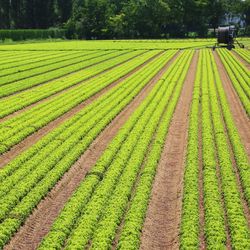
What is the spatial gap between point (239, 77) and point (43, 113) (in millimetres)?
19855

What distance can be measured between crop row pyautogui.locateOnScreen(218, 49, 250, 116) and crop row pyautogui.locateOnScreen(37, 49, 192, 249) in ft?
25.7

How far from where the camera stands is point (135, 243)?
10711 mm

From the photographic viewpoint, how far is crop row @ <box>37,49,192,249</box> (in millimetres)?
11047

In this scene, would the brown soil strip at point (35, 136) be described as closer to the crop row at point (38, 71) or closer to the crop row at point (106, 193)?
the crop row at point (106, 193)

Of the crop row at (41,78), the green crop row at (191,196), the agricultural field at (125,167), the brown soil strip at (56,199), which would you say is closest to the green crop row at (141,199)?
the agricultural field at (125,167)

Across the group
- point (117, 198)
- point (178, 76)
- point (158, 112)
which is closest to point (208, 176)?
point (117, 198)

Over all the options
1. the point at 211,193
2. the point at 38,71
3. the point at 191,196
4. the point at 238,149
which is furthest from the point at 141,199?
the point at 38,71

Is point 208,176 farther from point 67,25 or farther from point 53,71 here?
point 67,25

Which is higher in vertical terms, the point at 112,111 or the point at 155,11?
the point at 155,11

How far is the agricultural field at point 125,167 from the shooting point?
11.3m

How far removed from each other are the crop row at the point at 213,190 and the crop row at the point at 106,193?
1.97 meters

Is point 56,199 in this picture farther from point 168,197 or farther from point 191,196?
point 191,196

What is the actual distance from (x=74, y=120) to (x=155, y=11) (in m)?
99.1

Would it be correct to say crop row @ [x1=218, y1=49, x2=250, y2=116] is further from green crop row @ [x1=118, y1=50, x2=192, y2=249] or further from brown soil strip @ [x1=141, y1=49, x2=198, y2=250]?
green crop row @ [x1=118, y1=50, x2=192, y2=249]
